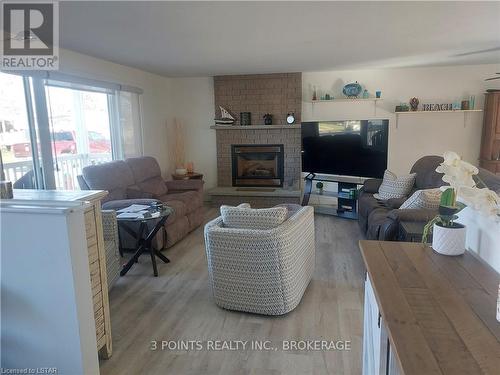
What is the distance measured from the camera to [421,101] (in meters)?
5.50

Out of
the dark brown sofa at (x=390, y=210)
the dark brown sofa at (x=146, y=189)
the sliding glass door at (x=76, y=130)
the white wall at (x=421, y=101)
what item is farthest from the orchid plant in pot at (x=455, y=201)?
the white wall at (x=421, y=101)

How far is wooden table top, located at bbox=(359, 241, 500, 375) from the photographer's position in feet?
2.81

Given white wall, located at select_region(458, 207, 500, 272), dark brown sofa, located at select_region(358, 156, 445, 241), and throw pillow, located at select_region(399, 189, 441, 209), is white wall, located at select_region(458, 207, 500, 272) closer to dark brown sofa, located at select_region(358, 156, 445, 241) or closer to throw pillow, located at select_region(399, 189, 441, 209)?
dark brown sofa, located at select_region(358, 156, 445, 241)

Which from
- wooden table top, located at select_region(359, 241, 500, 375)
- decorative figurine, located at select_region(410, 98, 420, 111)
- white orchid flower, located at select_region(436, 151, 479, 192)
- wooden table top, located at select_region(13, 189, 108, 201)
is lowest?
wooden table top, located at select_region(359, 241, 500, 375)

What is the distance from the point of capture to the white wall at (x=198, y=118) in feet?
20.5

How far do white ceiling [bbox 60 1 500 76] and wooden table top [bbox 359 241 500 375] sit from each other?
183 cm

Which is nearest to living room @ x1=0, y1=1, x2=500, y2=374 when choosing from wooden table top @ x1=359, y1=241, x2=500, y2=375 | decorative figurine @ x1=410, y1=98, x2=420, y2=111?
wooden table top @ x1=359, y1=241, x2=500, y2=375

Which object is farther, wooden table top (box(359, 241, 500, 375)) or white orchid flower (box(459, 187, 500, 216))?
white orchid flower (box(459, 187, 500, 216))

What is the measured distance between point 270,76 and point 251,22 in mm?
3203

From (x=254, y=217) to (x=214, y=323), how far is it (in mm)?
832

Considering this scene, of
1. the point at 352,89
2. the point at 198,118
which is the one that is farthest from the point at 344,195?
the point at 198,118

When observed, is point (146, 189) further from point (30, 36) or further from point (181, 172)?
point (30, 36)

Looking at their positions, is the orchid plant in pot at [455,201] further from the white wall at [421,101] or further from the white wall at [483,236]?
the white wall at [421,101]

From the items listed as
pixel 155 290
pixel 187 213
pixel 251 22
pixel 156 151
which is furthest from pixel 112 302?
pixel 156 151
